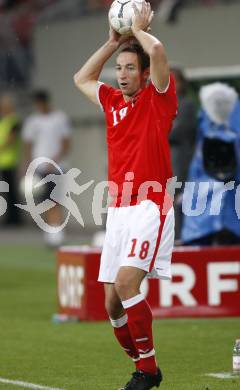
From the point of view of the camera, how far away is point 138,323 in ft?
26.5

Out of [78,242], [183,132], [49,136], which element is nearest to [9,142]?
[49,136]

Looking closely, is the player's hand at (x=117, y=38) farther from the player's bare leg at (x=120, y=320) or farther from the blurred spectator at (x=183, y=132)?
the blurred spectator at (x=183, y=132)

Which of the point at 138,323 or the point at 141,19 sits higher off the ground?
the point at 141,19

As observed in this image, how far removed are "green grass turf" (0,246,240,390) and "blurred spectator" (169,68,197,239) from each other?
2004 mm

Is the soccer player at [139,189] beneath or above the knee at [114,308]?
above

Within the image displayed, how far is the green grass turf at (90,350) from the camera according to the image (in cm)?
901

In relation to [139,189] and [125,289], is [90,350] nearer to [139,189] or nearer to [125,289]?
[125,289]

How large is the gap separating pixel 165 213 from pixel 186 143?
6.33m

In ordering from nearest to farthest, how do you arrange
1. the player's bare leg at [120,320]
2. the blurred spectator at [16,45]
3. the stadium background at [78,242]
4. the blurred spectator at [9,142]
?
the player's bare leg at [120,320]
the stadium background at [78,242]
the blurred spectator at [9,142]
the blurred spectator at [16,45]

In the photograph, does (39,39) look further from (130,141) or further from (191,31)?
(130,141)

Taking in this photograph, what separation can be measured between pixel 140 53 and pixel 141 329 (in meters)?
1.75

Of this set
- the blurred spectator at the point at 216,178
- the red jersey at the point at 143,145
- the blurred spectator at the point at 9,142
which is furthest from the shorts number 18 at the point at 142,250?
the blurred spectator at the point at 9,142

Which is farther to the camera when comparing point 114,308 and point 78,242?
point 78,242

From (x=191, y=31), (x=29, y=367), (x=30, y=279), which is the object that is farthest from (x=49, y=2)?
(x=29, y=367)
